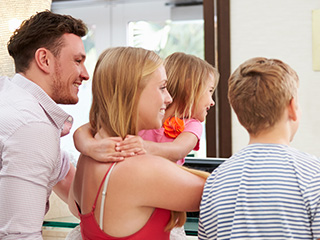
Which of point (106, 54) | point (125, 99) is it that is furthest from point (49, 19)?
point (125, 99)

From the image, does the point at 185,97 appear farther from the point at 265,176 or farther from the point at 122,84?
the point at 265,176

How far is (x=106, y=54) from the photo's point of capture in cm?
132

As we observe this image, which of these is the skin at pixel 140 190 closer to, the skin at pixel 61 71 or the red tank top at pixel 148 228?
the red tank top at pixel 148 228

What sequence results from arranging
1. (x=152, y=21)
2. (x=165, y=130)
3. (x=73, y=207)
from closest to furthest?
(x=73, y=207), (x=165, y=130), (x=152, y=21)

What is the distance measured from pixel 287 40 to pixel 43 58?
4.62ft

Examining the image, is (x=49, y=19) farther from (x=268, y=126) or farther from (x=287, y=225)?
(x=287, y=225)

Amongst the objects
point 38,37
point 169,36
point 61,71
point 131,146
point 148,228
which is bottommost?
point 148,228

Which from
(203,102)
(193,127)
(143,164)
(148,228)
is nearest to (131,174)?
(143,164)

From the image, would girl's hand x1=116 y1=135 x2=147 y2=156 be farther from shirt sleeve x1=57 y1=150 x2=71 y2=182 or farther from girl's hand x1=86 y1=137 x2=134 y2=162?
shirt sleeve x1=57 y1=150 x2=71 y2=182

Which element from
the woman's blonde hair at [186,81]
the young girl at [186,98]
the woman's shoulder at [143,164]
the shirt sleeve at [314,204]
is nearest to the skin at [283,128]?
the shirt sleeve at [314,204]

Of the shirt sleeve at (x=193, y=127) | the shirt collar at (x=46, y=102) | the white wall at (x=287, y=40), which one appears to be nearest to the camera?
the shirt collar at (x=46, y=102)

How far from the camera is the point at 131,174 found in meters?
1.22

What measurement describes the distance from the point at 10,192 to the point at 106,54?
0.48 metres

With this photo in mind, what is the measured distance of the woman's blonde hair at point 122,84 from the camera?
1.28 meters
